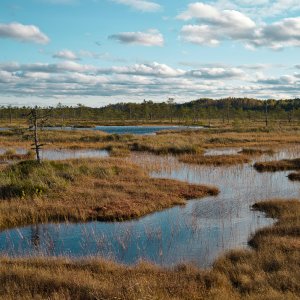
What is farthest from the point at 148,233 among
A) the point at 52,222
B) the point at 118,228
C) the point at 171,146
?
the point at 171,146

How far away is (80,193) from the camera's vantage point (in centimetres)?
2423

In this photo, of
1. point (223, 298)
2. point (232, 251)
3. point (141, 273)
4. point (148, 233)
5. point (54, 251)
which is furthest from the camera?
point (148, 233)

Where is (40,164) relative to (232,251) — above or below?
above

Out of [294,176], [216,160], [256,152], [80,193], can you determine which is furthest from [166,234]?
[256,152]

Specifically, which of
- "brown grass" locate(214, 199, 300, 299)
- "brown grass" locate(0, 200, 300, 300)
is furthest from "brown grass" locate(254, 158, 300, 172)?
"brown grass" locate(0, 200, 300, 300)

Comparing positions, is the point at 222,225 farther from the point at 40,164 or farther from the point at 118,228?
the point at 40,164

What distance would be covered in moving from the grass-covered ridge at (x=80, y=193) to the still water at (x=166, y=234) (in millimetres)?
925

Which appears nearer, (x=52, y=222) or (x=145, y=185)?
(x=52, y=222)

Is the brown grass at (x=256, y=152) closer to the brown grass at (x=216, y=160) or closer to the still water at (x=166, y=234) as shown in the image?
the brown grass at (x=216, y=160)

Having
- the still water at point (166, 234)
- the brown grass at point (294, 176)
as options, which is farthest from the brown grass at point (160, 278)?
the brown grass at point (294, 176)

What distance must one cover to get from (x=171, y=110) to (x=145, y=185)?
15651 centimetres

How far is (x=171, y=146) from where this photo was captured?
51.1 metres

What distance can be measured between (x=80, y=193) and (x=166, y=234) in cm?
785

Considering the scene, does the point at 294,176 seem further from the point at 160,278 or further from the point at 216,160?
the point at 160,278
